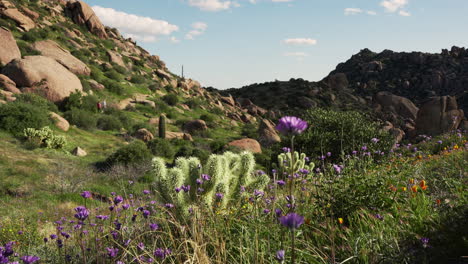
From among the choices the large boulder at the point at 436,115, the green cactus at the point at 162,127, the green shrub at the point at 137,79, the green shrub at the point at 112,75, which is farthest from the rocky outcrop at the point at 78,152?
the large boulder at the point at 436,115

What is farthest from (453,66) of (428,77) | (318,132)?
(318,132)

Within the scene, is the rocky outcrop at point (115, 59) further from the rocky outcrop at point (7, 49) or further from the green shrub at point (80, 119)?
the green shrub at point (80, 119)

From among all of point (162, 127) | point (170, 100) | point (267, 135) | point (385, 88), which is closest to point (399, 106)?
point (385, 88)

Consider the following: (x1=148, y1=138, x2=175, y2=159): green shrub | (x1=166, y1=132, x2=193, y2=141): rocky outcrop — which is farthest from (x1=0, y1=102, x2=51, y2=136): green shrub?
(x1=166, y1=132, x2=193, y2=141): rocky outcrop

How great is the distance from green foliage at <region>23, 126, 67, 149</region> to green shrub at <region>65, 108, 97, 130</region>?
5185 mm

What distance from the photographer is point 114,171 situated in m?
16.9

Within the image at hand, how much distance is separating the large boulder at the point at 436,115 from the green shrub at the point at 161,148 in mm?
31194

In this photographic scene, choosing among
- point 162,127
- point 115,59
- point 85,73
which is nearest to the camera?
point 162,127

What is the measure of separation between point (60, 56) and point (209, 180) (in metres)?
32.9

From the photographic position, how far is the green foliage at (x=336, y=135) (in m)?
17.3

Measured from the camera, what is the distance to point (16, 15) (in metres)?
37.8

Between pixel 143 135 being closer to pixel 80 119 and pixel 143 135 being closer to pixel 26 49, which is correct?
pixel 80 119

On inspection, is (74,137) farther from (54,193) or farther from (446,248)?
(446,248)

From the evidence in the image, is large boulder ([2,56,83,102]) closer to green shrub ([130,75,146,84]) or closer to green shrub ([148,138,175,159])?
green shrub ([148,138,175,159])
